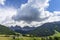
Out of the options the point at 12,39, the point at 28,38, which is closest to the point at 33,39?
the point at 28,38

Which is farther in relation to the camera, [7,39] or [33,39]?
[33,39]

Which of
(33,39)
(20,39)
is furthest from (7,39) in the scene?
(33,39)

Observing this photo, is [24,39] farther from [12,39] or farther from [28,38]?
[12,39]

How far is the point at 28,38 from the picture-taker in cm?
3058

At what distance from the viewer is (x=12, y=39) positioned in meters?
26.4

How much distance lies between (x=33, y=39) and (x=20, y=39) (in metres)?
2.74

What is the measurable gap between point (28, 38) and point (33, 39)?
52.5 inches

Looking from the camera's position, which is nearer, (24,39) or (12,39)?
(12,39)

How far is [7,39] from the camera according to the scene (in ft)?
88.4

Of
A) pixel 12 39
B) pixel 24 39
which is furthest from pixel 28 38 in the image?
pixel 12 39

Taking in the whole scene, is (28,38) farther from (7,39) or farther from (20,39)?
(7,39)

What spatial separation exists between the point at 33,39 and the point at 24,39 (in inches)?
74.0

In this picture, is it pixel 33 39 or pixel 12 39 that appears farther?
pixel 33 39

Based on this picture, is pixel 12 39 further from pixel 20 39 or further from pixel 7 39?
pixel 20 39
